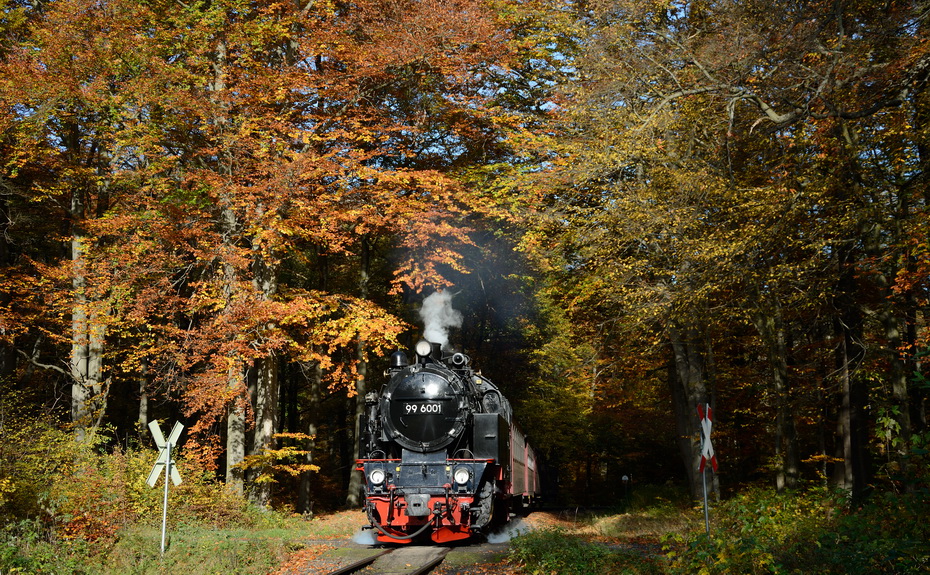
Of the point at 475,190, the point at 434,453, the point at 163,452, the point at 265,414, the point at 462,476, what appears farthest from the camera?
the point at 475,190

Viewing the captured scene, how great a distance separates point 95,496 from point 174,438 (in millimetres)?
2095

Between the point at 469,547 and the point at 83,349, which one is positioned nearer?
the point at 469,547

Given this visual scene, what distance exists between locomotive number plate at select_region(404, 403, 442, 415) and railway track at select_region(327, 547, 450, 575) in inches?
90.8

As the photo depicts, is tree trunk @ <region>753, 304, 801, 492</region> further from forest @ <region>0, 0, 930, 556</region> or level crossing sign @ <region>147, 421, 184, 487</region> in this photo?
level crossing sign @ <region>147, 421, 184, 487</region>

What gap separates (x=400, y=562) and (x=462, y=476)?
1921 millimetres

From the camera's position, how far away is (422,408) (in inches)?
493

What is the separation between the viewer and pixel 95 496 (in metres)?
10.7

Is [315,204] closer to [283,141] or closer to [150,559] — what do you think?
[283,141]

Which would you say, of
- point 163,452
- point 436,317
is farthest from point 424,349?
point 163,452

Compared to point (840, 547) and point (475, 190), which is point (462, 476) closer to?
point (840, 547)

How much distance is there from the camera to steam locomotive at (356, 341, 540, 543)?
1176 centimetres

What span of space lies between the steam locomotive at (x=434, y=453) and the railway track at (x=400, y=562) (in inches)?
19.8

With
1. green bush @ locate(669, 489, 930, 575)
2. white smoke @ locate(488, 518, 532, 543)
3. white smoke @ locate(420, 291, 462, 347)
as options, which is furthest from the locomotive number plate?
green bush @ locate(669, 489, 930, 575)

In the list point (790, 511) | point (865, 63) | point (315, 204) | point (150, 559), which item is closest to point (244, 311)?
point (315, 204)
